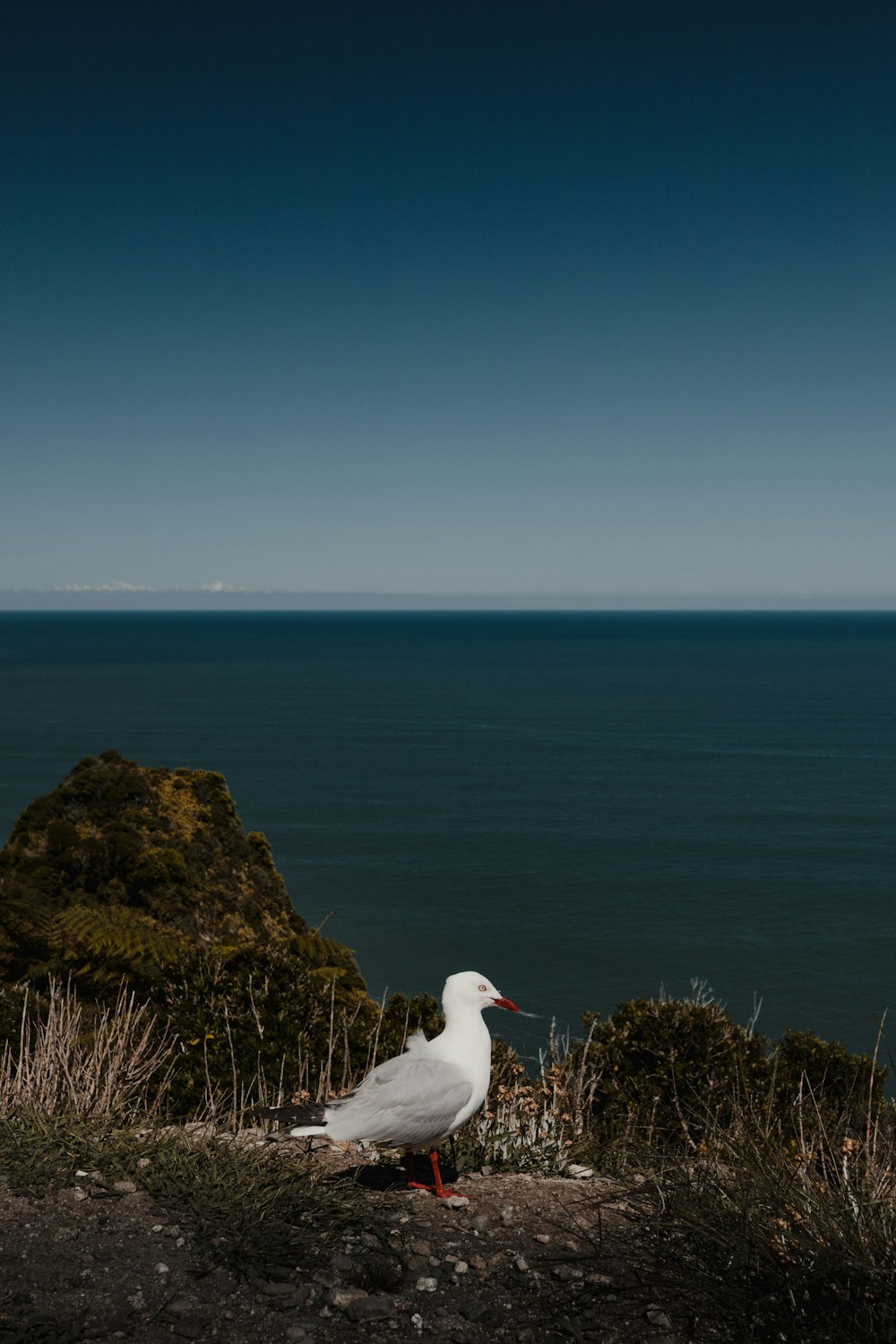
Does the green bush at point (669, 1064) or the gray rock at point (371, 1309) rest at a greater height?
the gray rock at point (371, 1309)

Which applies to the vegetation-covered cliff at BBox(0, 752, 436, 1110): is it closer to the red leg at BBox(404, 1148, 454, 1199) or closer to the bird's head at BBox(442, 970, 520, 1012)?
the red leg at BBox(404, 1148, 454, 1199)

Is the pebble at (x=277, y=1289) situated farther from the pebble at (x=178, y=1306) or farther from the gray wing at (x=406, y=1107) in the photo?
the gray wing at (x=406, y=1107)

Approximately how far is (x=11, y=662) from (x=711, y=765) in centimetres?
13579

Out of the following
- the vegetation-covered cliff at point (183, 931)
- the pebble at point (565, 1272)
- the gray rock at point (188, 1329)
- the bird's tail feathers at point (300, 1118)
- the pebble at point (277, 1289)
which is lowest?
the vegetation-covered cliff at point (183, 931)

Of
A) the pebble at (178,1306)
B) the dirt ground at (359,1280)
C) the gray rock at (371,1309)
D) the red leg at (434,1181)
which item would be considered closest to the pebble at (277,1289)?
the dirt ground at (359,1280)

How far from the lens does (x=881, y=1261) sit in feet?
14.1

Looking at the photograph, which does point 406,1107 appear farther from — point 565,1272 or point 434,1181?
point 565,1272

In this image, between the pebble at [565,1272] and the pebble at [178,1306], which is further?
the pebble at [565,1272]

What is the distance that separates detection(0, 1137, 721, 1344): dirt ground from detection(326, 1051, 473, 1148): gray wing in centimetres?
38

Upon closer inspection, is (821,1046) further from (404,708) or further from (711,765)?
(404,708)

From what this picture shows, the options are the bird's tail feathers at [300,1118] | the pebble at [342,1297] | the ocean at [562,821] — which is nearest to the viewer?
the pebble at [342,1297]

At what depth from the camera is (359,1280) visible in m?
4.53

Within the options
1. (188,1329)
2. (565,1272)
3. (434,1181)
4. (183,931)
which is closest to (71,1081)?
(434,1181)

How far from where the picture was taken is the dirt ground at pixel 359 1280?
4121 millimetres
